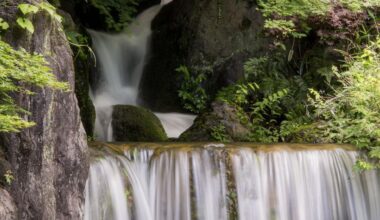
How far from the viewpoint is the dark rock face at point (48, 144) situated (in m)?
3.64

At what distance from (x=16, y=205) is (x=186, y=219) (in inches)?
101

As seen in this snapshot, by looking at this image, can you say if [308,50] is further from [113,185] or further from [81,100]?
[113,185]

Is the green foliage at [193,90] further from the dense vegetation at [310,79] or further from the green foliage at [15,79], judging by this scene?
the green foliage at [15,79]

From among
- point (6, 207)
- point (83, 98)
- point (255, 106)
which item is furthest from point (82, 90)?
point (6, 207)

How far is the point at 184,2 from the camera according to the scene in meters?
11.0

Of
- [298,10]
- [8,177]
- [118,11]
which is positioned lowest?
[8,177]

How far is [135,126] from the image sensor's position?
8.29 m

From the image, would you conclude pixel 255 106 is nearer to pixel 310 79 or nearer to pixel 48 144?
pixel 310 79

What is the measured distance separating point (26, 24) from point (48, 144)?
887 mm

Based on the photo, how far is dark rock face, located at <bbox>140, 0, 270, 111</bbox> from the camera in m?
10.4

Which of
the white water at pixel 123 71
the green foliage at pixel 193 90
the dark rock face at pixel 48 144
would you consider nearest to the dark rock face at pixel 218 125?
the white water at pixel 123 71

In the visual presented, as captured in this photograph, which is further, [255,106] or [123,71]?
[123,71]


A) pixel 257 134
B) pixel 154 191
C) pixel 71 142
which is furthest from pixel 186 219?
pixel 257 134

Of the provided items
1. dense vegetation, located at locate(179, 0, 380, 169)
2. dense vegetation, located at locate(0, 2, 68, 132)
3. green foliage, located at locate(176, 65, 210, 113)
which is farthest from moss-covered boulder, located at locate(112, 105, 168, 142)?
dense vegetation, located at locate(0, 2, 68, 132)
